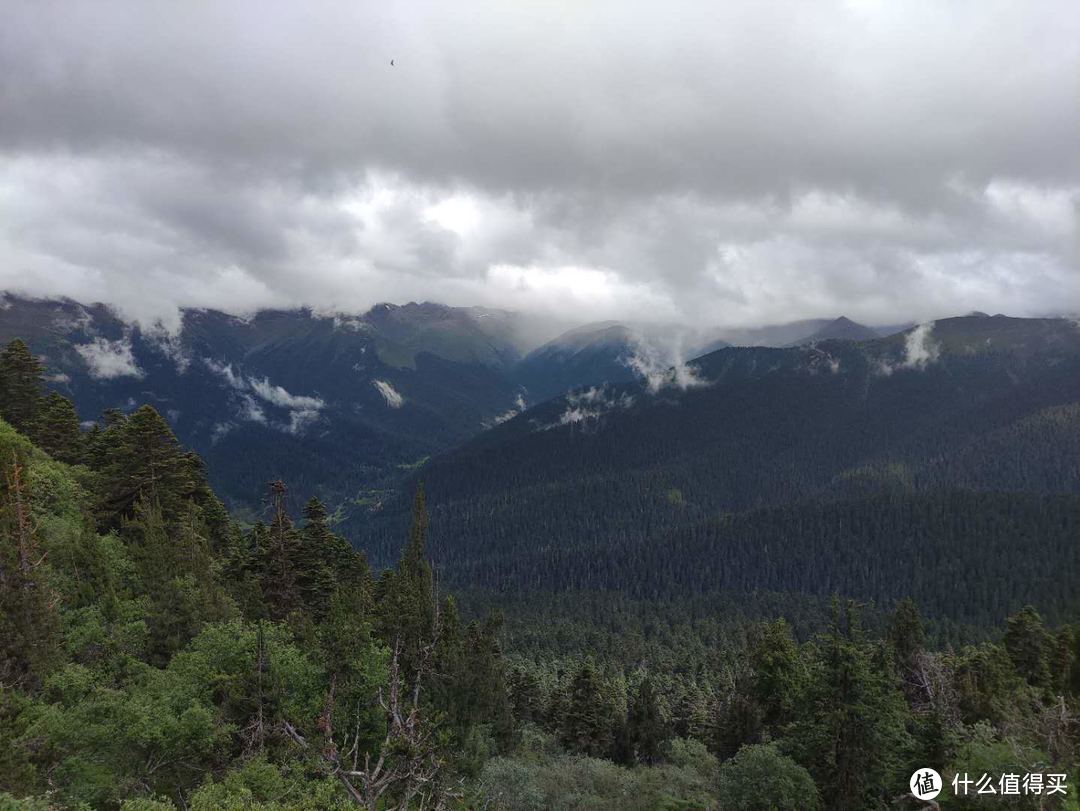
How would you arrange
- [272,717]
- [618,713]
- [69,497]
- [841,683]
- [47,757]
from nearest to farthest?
[47,757] → [272,717] → [841,683] → [69,497] → [618,713]

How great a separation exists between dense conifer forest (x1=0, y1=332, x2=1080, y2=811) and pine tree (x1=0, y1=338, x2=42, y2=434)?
19cm

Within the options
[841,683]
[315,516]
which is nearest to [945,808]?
[841,683]

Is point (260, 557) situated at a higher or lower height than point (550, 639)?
higher

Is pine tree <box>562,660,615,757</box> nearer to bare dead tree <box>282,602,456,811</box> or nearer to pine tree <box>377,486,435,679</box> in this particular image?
pine tree <box>377,486,435,679</box>

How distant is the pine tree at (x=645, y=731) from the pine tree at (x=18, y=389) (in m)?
66.7

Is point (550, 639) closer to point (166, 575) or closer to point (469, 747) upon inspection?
point (469, 747)

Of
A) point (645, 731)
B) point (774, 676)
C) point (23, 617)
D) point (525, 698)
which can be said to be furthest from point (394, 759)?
point (525, 698)

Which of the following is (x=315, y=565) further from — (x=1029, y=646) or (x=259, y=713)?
(x=1029, y=646)

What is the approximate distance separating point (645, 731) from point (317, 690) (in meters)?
41.6

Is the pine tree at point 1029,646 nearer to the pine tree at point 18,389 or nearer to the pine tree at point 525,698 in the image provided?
the pine tree at point 525,698

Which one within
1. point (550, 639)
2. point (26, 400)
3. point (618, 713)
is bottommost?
point (550, 639)

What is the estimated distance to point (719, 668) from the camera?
11700 cm

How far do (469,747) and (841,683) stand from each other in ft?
69.3

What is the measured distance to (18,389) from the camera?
6184 centimetres
